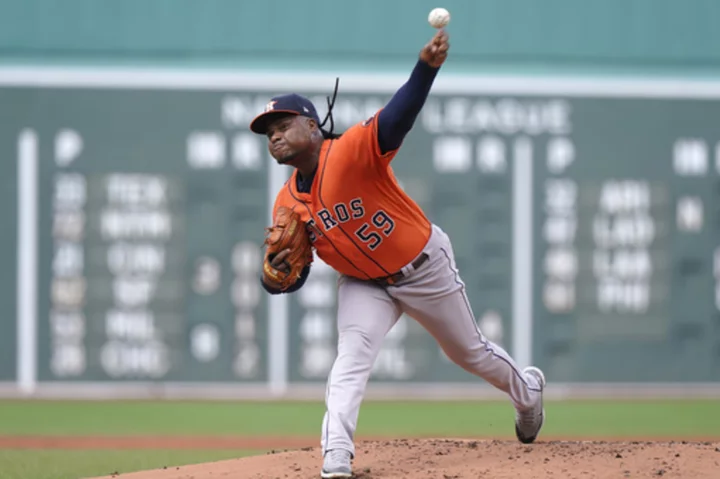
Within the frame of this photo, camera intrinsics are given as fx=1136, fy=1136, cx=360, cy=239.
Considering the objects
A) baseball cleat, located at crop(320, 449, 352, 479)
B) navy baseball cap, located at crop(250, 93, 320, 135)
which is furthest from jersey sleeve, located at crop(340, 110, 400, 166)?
baseball cleat, located at crop(320, 449, 352, 479)

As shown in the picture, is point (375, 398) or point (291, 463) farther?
point (375, 398)

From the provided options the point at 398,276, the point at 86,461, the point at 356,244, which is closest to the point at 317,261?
the point at 86,461

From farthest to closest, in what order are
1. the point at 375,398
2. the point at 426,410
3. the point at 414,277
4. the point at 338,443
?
1. the point at 375,398
2. the point at 426,410
3. the point at 414,277
4. the point at 338,443

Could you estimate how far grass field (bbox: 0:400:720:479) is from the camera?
6.18m

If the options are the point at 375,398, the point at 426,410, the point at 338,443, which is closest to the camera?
the point at 338,443

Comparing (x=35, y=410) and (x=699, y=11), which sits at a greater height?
(x=699, y=11)

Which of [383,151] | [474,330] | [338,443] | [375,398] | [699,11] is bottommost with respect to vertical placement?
[375,398]

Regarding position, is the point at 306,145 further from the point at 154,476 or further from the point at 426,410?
the point at 426,410

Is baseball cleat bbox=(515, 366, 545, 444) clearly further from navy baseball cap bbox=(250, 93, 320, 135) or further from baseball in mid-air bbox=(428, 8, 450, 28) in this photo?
baseball in mid-air bbox=(428, 8, 450, 28)

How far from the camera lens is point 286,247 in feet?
12.7

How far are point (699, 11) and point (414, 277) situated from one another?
644cm

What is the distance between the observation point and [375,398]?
945 cm

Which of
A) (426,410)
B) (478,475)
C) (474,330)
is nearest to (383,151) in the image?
(474,330)

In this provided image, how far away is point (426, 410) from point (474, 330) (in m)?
4.59
